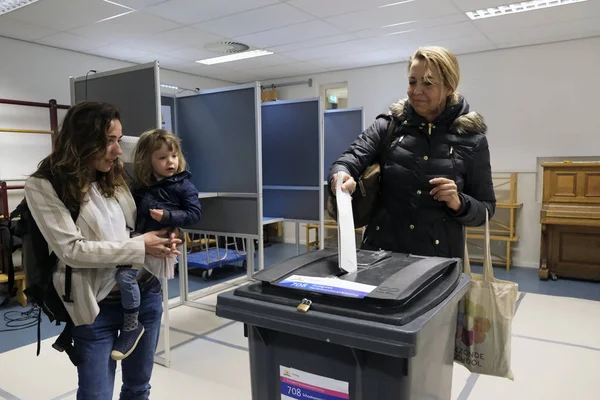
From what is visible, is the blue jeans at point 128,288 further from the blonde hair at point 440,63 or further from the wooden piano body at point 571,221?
the wooden piano body at point 571,221

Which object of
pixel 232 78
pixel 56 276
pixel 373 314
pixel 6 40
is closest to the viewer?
pixel 373 314

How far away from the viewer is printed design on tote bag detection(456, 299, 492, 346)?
119 centimetres

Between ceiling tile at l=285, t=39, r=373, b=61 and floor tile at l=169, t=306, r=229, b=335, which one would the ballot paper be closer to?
floor tile at l=169, t=306, r=229, b=335

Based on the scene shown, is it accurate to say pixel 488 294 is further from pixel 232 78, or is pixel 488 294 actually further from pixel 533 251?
pixel 232 78

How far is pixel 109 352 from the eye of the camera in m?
1.39

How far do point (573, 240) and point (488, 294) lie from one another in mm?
4144

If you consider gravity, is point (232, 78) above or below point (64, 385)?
above

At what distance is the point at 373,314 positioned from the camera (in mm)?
819

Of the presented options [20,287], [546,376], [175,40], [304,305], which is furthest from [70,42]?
[546,376]

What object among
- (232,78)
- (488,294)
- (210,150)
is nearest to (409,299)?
(488,294)

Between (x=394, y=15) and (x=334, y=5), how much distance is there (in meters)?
0.61

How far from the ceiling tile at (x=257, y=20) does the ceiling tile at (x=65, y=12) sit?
832 mm

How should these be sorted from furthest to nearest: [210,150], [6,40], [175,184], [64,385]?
[6,40]
[210,150]
[64,385]
[175,184]

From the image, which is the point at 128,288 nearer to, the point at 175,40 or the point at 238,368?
the point at 238,368
